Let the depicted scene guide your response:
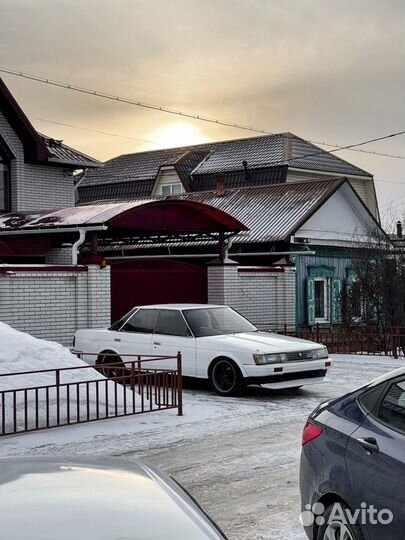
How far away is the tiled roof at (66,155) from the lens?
22.6 metres

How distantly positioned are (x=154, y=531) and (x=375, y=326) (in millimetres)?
19970

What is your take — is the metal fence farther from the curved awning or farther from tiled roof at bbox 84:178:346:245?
tiled roof at bbox 84:178:346:245

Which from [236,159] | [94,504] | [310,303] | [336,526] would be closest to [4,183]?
[310,303]

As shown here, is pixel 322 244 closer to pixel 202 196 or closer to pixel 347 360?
pixel 202 196

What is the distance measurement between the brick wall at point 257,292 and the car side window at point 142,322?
6774mm

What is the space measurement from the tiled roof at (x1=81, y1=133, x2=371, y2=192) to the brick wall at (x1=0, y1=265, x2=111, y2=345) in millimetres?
19654

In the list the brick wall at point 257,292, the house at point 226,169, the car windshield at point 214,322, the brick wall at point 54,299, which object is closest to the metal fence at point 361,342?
the brick wall at point 257,292

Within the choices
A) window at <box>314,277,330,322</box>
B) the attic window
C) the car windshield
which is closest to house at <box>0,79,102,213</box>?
window at <box>314,277,330,322</box>

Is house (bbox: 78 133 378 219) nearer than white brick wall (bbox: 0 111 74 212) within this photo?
No

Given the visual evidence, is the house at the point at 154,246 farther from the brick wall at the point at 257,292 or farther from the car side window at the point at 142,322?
the car side window at the point at 142,322

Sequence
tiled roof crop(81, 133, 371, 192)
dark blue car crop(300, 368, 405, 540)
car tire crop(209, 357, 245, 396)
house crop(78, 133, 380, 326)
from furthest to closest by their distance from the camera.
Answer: tiled roof crop(81, 133, 371, 192), house crop(78, 133, 380, 326), car tire crop(209, 357, 245, 396), dark blue car crop(300, 368, 405, 540)

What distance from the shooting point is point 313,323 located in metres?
26.1

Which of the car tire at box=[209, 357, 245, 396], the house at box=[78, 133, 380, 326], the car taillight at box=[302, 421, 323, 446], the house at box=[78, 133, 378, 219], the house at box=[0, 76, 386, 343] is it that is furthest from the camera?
the house at box=[78, 133, 378, 219]

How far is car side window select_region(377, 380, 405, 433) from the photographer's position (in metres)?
4.63
